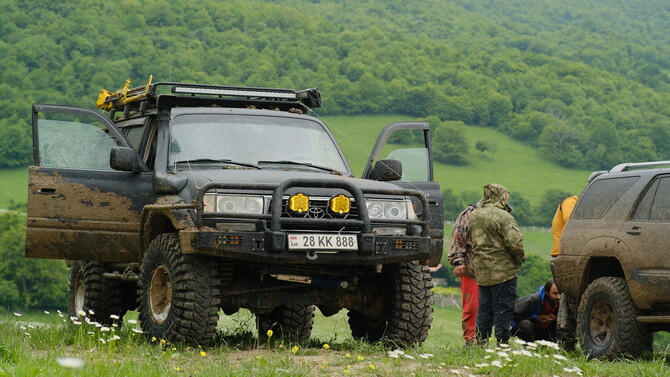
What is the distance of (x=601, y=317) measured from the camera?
9.03 meters

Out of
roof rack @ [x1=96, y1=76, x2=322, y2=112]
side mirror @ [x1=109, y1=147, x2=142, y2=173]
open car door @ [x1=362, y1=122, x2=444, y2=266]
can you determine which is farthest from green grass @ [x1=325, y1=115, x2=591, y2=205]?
side mirror @ [x1=109, y1=147, x2=142, y2=173]

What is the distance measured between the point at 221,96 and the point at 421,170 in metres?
2.14

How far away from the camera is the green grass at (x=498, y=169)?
129m

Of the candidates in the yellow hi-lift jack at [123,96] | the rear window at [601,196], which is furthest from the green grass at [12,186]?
the rear window at [601,196]

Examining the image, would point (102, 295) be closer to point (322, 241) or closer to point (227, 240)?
point (227, 240)

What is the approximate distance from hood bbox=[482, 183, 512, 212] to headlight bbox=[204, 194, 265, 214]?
9.01 ft

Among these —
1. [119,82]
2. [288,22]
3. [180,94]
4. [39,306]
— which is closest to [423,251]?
[180,94]

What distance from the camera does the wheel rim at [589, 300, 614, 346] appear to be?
8.92 metres

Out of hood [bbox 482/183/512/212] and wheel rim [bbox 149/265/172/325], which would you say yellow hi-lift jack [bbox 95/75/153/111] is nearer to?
wheel rim [bbox 149/265/172/325]

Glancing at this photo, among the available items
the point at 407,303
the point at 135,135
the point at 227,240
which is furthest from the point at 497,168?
the point at 227,240

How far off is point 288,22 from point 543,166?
61.9 m

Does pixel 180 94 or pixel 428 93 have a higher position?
pixel 428 93

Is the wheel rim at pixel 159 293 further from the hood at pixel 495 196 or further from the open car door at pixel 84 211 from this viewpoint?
the hood at pixel 495 196

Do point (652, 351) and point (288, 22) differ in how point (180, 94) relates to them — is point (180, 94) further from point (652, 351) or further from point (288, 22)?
point (288, 22)
